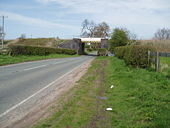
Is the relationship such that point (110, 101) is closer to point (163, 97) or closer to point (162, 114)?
point (163, 97)

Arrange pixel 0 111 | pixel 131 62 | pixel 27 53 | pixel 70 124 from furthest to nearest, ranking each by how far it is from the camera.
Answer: pixel 27 53
pixel 131 62
pixel 0 111
pixel 70 124

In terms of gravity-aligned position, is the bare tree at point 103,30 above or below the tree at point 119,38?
above

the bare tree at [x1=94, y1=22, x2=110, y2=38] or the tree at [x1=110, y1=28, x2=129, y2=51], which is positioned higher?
the bare tree at [x1=94, y1=22, x2=110, y2=38]

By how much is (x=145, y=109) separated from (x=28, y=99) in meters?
4.32

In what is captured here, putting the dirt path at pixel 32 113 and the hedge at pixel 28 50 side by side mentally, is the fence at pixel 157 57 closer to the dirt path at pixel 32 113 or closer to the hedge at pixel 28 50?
the dirt path at pixel 32 113

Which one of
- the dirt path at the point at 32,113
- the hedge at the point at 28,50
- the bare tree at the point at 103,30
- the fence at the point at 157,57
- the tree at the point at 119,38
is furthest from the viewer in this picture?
the bare tree at the point at 103,30

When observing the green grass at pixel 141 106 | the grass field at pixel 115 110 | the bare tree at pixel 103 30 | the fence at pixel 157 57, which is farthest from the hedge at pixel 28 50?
the bare tree at pixel 103 30

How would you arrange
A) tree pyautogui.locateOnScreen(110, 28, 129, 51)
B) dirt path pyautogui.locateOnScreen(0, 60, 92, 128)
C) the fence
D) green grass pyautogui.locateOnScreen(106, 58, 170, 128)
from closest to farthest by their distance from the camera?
green grass pyautogui.locateOnScreen(106, 58, 170, 128), dirt path pyautogui.locateOnScreen(0, 60, 92, 128), the fence, tree pyautogui.locateOnScreen(110, 28, 129, 51)

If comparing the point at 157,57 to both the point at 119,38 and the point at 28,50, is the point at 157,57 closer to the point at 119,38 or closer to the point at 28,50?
the point at 28,50

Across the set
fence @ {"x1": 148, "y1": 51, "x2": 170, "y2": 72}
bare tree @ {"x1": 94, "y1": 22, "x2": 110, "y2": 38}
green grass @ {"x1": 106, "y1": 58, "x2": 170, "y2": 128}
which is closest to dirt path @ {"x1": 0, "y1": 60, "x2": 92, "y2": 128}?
green grass @ {"x1": 106, "y1": 58, "x2": 170, "y2": 128}

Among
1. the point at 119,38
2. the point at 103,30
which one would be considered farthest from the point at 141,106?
the point at 103,30

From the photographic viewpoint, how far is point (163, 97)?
723 centimetres

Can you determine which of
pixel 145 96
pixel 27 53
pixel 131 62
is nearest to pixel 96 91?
pixel 145 96

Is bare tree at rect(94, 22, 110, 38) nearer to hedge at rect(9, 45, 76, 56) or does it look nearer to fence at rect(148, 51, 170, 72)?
hedge at rect(9, 45, 76, 56)
